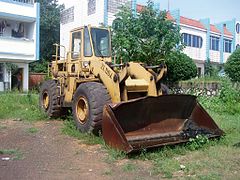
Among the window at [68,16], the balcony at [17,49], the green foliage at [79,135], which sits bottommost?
the green foliage at [79,135]

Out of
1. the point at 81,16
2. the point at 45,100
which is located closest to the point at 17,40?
the point at 81,16

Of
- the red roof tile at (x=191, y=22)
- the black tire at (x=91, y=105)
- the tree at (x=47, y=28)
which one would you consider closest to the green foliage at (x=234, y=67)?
the red roof tile at (x=191, y=22)

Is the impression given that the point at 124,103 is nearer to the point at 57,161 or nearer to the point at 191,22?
the point at 57,161

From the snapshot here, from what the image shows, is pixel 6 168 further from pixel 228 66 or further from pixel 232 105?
pixel 228 66

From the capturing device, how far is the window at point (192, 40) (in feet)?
123

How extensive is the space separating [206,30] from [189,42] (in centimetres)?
383

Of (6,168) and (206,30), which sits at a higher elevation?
(206,30)

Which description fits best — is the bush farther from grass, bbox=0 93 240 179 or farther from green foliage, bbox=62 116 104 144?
green foliage, bbox=62 116 104 144

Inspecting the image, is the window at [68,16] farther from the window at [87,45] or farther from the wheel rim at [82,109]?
the wheel rim at [82,109]

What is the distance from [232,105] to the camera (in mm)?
13891

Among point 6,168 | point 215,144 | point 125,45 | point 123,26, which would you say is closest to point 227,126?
point 215,144

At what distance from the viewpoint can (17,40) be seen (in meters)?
27.4

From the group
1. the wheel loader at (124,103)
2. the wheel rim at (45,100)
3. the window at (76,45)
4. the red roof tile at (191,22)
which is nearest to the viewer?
the wheel loader at (124,103)

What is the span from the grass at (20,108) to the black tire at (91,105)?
3.08 meters
